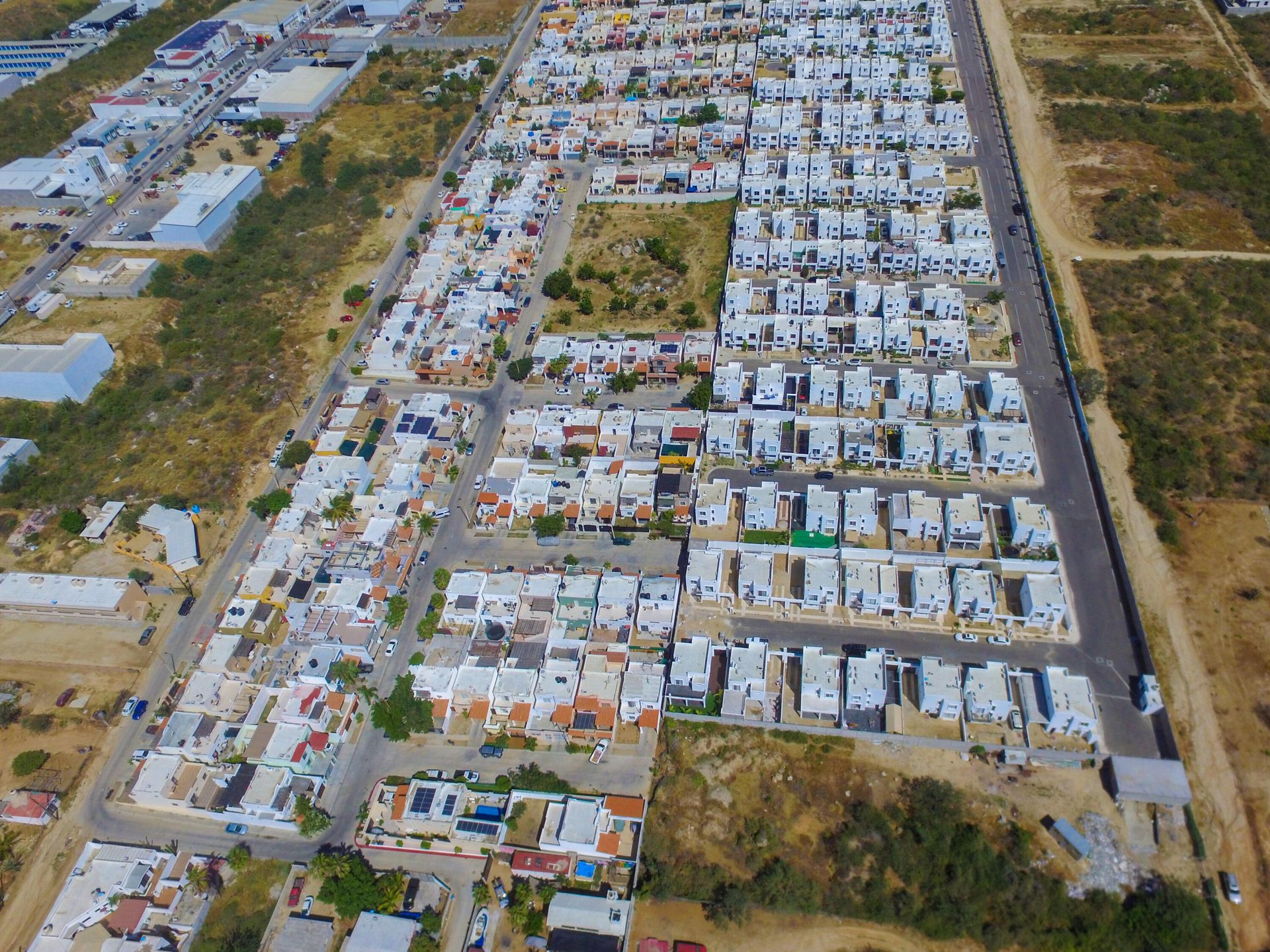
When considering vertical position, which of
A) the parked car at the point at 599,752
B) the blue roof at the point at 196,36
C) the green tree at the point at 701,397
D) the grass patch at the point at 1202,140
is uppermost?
the blue roof at the point at 196,36

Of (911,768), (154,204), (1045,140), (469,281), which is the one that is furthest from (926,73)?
(154,204)

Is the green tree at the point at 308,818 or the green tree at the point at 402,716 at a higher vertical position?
the green tree at the point at 402,716

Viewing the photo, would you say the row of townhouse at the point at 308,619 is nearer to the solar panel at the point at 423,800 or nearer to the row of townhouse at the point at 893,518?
the solar panel at the point at 423,800

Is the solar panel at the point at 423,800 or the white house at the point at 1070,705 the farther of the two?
the white house at the point at 1070,705

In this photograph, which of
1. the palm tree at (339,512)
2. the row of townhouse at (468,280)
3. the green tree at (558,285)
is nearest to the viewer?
Result: the palm tree at (339,512)

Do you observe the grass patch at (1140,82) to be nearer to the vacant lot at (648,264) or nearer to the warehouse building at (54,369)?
the vacant lot at (648,264)

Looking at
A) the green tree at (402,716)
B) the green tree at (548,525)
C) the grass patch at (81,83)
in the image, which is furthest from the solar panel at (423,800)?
the grass patch at (81,83)

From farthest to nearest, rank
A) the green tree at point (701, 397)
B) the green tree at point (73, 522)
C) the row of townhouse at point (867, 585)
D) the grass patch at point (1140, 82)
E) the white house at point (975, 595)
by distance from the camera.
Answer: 1. the grass patch at point (1140, 82)
2. the green tree at point (701, 397)
3. the green tree at point (73, 522)
4. the row of townhouse at point (867, 585)
5. the white house at point (975, 595)
